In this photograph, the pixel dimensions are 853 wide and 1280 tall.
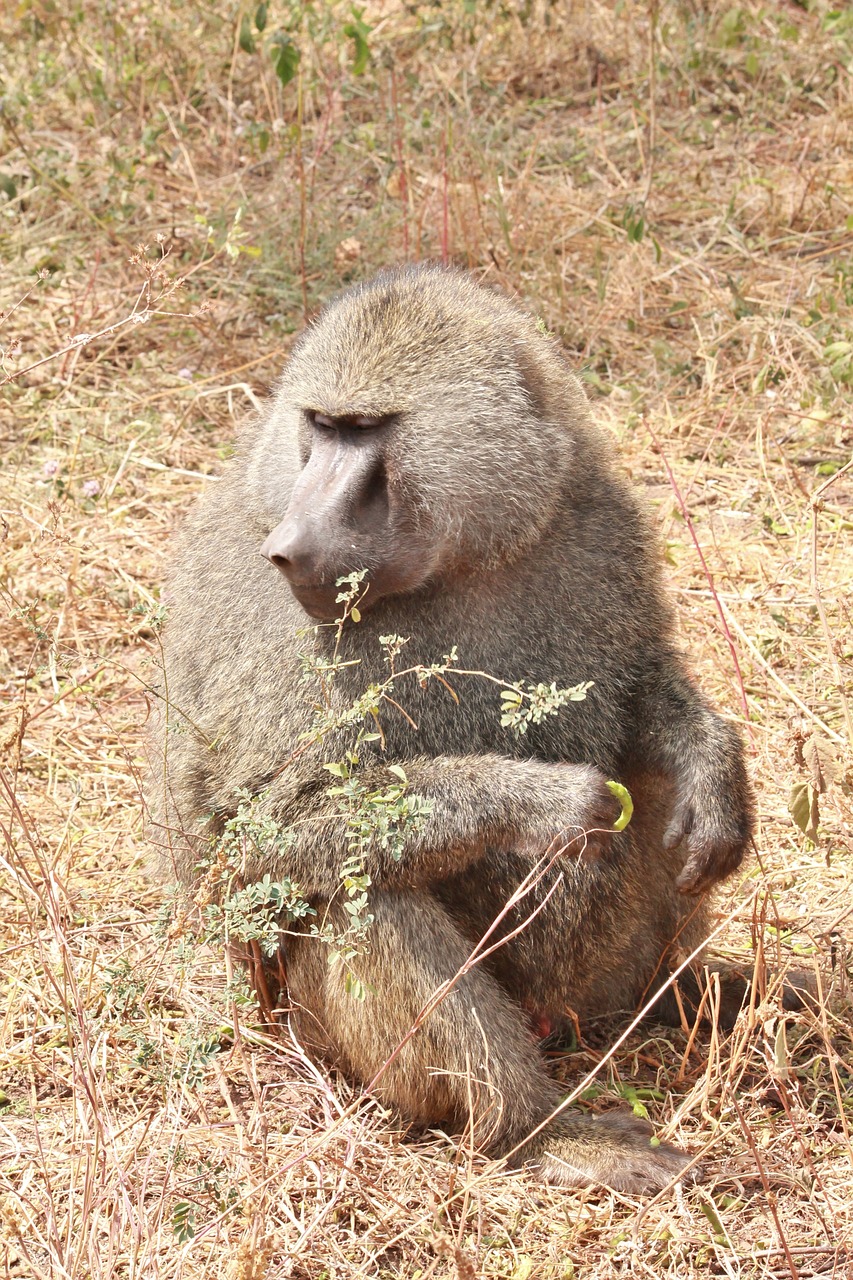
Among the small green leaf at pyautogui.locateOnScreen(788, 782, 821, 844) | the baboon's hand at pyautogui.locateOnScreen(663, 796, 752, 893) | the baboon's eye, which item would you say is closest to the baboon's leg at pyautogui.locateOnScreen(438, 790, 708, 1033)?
the baboon's hand at pyautogui.locateOnScreen(663, 796, 752, 893)

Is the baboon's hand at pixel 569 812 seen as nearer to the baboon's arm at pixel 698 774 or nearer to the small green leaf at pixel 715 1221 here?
the baboon's arm at pixel 698 774

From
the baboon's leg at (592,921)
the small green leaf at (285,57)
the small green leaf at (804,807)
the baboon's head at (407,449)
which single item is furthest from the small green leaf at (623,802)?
the small green leaf at (285,57)

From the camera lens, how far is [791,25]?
247 inches

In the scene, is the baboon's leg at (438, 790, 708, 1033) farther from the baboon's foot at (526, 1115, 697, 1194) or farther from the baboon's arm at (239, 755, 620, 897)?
the baboon's foot at (526, 1115, 697, 1194)

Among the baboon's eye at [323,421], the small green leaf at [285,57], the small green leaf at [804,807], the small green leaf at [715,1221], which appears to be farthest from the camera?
the small green leaf at [285,57]

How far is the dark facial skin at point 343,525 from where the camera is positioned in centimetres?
237

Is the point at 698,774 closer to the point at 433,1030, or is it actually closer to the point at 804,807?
the point at 804,807

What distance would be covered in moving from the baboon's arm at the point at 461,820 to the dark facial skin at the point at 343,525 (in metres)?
0.32

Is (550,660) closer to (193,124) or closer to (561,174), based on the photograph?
(561,174)

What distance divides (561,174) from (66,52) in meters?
2.35

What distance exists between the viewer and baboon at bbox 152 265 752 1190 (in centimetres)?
244

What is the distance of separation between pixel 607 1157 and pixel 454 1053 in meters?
0.32

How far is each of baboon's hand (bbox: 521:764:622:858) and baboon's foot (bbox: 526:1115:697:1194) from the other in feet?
1.65

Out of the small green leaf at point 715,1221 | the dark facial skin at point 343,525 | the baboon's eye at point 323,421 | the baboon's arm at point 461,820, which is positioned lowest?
the small green leaf at point 715,1221
